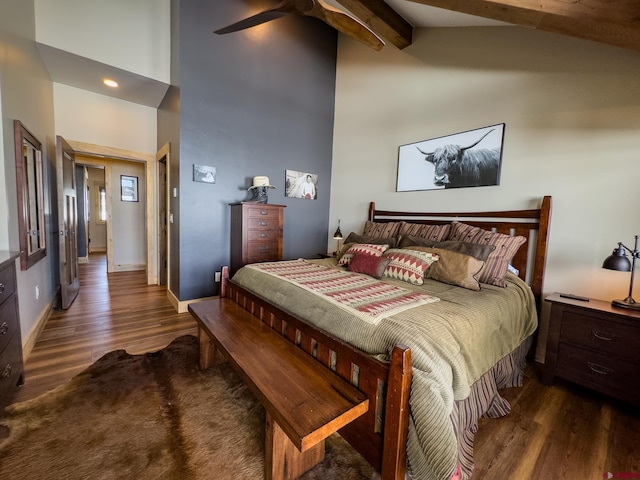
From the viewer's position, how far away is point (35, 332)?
7.70 feet

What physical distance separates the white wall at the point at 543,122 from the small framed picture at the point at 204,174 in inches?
85.8

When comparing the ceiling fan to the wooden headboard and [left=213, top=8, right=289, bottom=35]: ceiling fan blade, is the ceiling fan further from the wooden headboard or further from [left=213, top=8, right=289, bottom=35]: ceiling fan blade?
the wooden headboard

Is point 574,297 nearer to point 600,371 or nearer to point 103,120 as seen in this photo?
point 600,371

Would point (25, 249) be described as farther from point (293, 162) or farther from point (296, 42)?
point (296, 42)

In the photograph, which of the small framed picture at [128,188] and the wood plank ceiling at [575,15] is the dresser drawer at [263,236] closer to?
the wood plank ceiling at [575,15]

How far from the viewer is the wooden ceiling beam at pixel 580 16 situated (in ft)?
4.58

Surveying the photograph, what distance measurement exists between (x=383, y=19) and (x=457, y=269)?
106 inches

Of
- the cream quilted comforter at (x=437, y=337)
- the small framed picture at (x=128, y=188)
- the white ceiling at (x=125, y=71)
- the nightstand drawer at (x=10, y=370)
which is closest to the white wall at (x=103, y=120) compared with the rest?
the white ceiling at (x=125, y=71)

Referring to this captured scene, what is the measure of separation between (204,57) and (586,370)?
447 cm

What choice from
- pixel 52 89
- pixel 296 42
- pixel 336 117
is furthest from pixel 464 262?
pixel 52 89

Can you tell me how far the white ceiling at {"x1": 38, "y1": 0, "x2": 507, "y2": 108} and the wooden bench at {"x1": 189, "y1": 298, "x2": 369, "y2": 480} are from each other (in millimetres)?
3308

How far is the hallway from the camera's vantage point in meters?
1.93

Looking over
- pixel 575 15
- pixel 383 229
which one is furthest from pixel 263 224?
pixel 575 15

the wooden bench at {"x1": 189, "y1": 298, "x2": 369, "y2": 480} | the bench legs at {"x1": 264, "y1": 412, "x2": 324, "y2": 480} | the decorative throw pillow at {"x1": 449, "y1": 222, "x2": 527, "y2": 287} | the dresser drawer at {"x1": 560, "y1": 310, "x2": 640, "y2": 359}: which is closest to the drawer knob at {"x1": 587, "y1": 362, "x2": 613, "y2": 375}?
the dresser drawer at {"x1": 560, "y1": 310, "x2": 640, "y2": 359}
